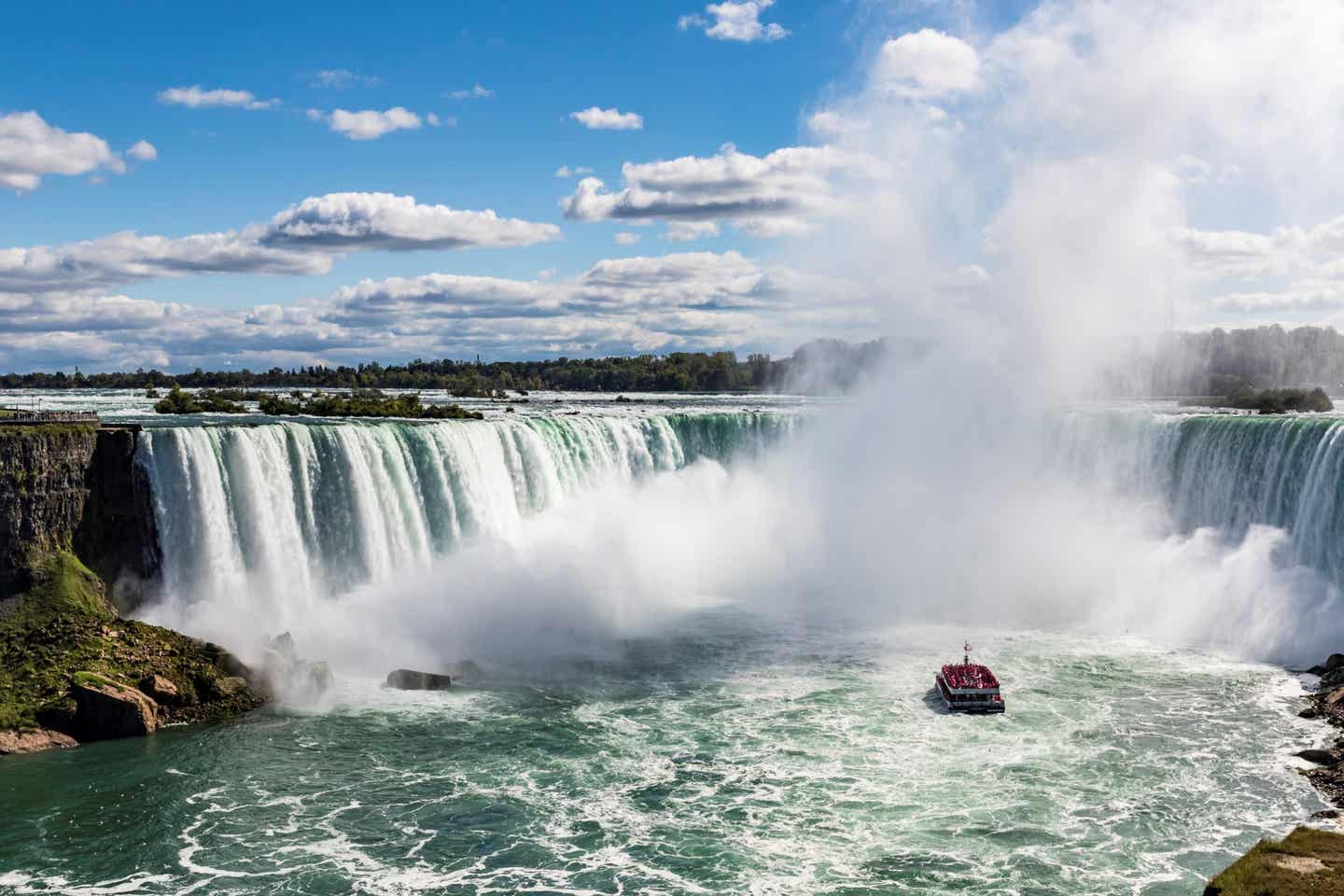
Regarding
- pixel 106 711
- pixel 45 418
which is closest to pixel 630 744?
pixel 106 711

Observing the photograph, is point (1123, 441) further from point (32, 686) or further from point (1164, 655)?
point (32, 686)

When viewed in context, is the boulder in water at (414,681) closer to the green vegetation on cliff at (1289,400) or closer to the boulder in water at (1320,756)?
the boulder in water at (1320,756)

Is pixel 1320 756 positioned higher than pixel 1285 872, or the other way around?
pixel 1285 872

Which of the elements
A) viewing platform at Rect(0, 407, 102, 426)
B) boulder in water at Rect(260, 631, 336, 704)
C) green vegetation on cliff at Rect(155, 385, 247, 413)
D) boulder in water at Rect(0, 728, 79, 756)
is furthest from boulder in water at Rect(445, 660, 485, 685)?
green vegetation on cliff at Rect(155, 385, 247, 413)

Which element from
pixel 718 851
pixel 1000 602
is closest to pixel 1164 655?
pixel 1000 602

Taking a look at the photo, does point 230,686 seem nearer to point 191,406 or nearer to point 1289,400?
point 191,406
